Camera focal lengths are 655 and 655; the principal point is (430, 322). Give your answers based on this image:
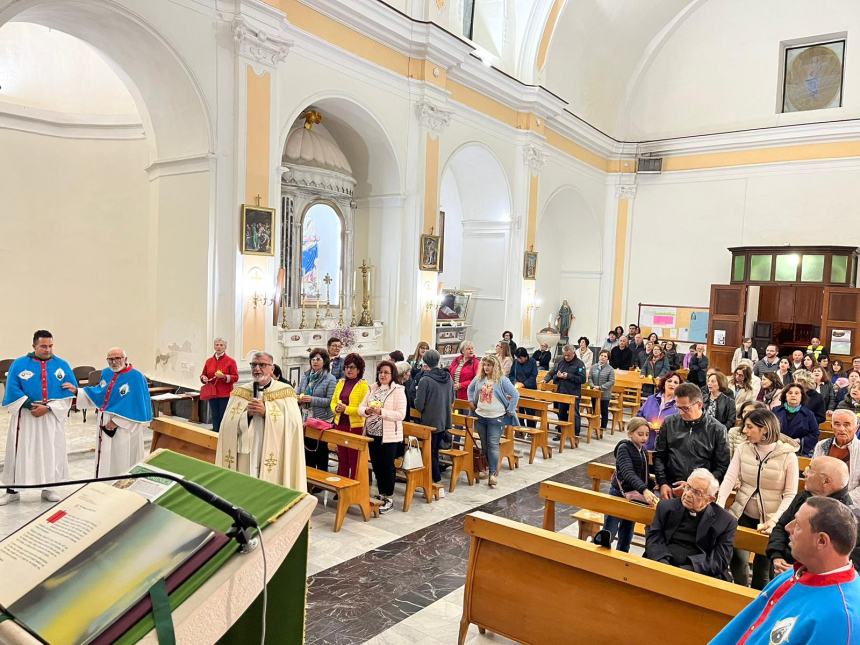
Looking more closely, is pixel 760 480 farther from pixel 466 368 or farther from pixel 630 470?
pixel 466 368

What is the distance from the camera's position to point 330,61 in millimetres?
11430

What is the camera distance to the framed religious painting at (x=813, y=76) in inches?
735

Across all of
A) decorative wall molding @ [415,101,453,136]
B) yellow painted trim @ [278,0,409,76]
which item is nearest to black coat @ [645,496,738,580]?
yellow painted trim @ [278,0,409,76]

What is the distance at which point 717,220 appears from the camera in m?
20.4

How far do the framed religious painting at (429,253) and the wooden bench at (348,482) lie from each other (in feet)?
24.1

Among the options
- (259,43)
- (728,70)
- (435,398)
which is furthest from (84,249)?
(728,70)

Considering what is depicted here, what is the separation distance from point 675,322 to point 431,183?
11.0m

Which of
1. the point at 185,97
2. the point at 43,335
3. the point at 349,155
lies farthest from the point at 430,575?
the point at 349,155

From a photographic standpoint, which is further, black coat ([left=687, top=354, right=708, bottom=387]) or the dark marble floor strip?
black coat ([left=687, top=354, right=708, bottom=387])

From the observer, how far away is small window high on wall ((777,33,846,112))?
18656 millimetres

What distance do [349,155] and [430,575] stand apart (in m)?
10.6

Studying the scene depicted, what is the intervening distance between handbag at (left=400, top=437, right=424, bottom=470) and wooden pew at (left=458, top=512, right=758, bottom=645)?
2.62 metres

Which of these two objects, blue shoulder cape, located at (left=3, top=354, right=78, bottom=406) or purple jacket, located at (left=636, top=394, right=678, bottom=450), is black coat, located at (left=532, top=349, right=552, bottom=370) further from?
blue shoulder cape, located at (left=3, top=354, right=78, bottom=406)

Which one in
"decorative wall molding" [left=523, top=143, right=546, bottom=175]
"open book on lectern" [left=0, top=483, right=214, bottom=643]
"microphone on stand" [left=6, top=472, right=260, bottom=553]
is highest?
"decorative wall molding" [left=523, top=143, right=546, bottom=175]
